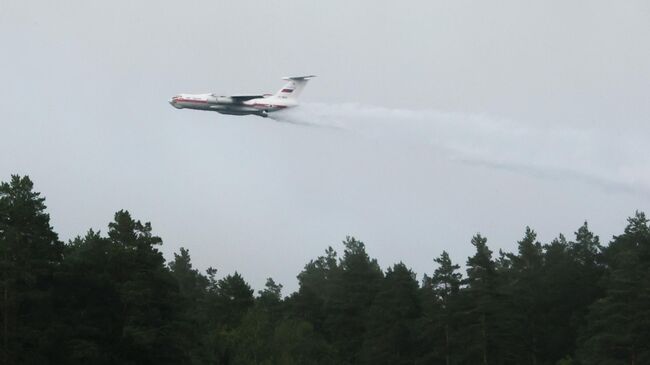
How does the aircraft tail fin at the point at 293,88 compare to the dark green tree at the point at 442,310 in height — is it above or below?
above

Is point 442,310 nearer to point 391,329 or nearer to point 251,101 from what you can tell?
point 391,329

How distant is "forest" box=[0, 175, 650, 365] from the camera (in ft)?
175

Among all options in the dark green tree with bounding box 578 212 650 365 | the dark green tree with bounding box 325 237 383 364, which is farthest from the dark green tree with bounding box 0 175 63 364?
the dark green tree with bounding box 325 237 383 364

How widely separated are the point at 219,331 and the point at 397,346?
37.2 ft

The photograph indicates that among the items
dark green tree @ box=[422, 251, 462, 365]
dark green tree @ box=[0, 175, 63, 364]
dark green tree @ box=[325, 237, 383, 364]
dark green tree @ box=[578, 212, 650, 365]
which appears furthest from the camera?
dark green tree @ box=[325, 237, 383, 364]

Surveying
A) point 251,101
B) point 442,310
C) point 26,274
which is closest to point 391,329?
point 442,310

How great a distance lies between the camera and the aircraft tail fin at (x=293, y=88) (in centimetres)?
7700

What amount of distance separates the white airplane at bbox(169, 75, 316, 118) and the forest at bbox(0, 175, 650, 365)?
1158cm

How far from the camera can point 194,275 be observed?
10994cm

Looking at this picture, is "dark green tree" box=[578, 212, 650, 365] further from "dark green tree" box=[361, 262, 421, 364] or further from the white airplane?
the white airplane

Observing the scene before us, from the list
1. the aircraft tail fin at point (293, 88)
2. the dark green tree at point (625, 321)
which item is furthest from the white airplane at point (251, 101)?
the dark green tree at point (625, 321)

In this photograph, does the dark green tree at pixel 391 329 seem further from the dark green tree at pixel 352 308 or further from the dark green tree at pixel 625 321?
the dark green tree at pixel 625 321

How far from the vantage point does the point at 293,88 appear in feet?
255

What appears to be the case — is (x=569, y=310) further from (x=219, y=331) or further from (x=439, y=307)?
(x=219, y=331)
